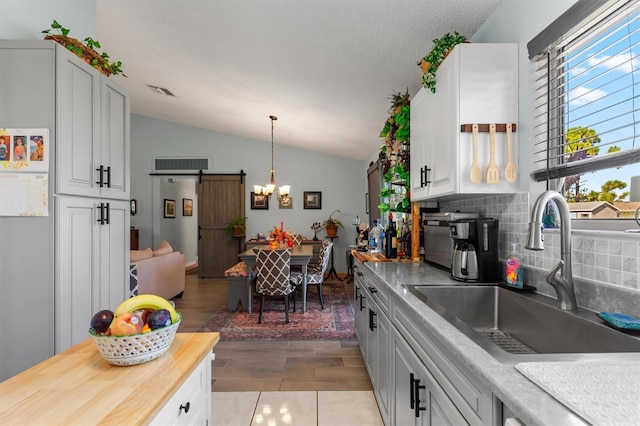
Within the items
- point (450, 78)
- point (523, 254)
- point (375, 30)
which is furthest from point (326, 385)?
point (375, 30)

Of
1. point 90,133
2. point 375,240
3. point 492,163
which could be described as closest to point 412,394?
point 492,163

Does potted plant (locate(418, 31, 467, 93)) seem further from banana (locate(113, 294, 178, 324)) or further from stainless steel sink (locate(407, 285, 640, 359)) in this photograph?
banana (locate(113, 294, 178, 324))

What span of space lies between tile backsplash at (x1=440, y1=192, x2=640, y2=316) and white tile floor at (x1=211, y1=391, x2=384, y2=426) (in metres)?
1.35

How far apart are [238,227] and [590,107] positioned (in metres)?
6.19

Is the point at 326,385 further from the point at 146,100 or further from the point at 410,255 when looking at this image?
the point at 146,100

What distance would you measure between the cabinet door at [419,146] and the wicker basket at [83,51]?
2.10m

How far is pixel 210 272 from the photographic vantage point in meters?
6.86

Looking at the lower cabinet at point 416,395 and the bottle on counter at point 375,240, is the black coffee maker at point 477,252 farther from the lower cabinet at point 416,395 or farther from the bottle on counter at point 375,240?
the bottle on counter at point 375,240

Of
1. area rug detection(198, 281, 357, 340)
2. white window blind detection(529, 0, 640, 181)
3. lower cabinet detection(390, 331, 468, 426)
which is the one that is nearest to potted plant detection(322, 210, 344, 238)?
area rug detection(198, 281, 357, 340)

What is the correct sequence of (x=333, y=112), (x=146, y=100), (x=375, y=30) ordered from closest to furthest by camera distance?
(x=375, y=30) → (x=333, y=112) → (x=146, y=100)

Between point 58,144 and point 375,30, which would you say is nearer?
point 58,144

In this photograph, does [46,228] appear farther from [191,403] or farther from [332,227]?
[332,227]

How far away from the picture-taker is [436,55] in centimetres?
189

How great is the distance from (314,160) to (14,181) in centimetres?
559
